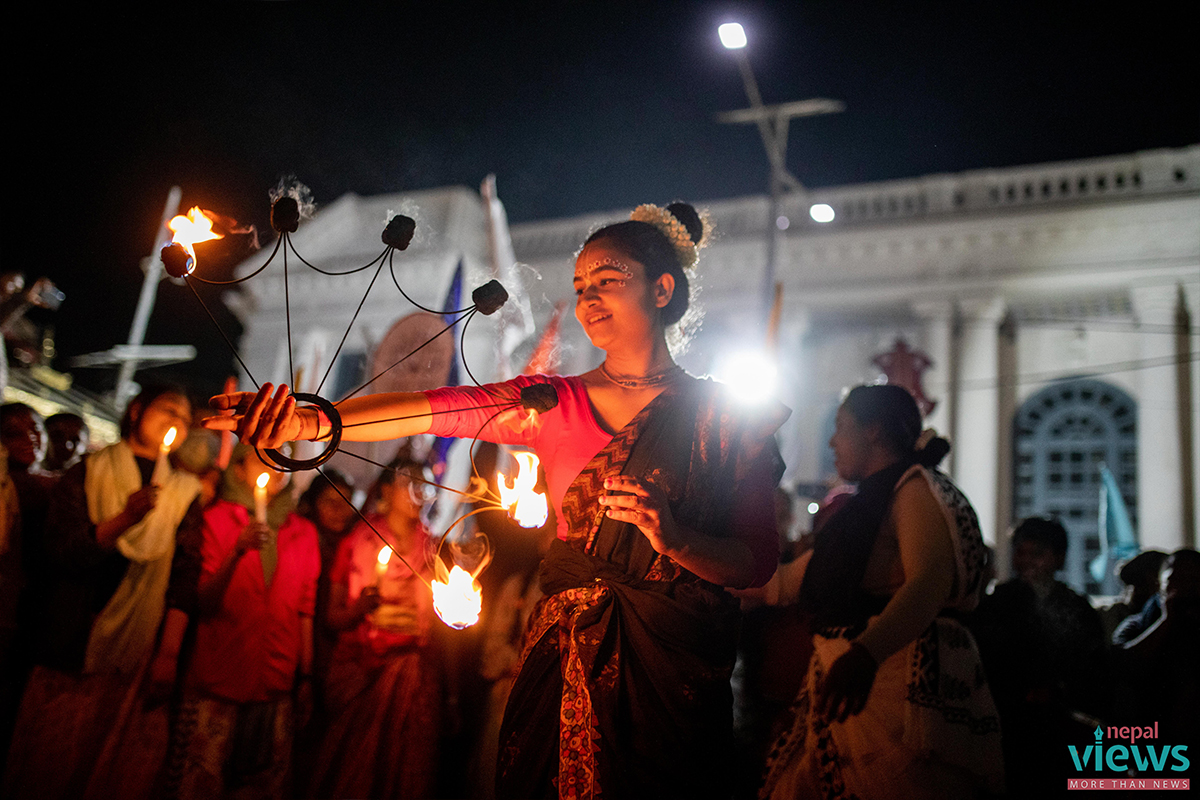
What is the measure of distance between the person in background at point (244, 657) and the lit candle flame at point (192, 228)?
1.78 meters

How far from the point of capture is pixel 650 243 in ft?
7.36

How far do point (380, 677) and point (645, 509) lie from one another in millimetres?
3296

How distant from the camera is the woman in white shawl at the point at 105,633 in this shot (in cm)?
346

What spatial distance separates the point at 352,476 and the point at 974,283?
→ 12296 millimetres

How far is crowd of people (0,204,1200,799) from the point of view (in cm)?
188

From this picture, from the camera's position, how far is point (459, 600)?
1.92 m

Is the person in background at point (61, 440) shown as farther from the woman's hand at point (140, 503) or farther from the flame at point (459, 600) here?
the flame at point (459, 600)

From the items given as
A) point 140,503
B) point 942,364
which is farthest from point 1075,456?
point 140,503

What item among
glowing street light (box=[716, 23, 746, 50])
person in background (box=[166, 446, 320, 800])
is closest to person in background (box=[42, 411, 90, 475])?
person in background (box=[166, 446, 320, 800])

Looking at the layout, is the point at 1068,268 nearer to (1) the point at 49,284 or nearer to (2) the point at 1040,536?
(2) the point at 1040,536

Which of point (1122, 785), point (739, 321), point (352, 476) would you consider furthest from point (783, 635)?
point (739, 321)

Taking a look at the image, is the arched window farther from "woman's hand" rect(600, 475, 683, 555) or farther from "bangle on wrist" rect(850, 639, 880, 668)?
"woman's hand" rect(600, 475, 683, 555)

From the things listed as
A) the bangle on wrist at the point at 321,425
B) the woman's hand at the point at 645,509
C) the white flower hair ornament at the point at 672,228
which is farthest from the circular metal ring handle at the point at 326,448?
the white flower hair ornament at the point at 672,228

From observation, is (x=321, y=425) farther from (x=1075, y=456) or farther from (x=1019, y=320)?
(x=1019, y=320)
